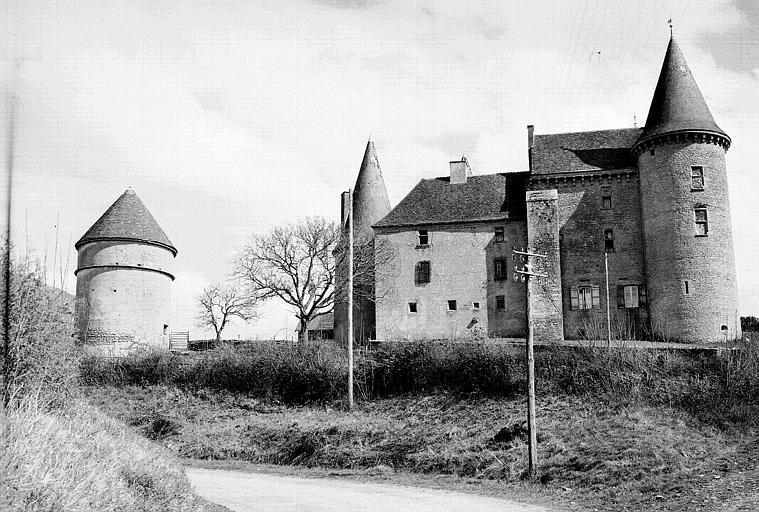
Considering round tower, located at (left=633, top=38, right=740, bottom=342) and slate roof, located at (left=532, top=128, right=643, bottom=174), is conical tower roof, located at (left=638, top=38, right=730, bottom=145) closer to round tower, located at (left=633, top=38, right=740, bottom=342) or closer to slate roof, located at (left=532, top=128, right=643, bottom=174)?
round tower, located at (left=633, top=38, right=740, bottom=342)

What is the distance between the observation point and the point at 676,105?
4325 centimetres

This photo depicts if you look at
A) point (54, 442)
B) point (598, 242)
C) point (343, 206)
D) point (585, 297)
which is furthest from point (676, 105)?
point (54, 442)

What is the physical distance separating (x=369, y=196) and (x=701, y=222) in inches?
851

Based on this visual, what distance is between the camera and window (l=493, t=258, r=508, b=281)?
46625mm

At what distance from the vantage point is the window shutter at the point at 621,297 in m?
44.2

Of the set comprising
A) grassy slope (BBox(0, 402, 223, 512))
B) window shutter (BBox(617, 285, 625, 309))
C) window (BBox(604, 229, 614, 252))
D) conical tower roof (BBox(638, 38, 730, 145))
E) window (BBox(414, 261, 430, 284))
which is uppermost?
conical tower roof (BBox(638, 38, 730, 145))

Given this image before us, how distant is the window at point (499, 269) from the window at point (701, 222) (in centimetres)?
1123

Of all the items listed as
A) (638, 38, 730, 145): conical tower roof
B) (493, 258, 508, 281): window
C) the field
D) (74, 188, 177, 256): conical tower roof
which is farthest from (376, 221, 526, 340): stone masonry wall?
(74, 188, 177, 256): conical tower roof

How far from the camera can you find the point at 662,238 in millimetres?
42406

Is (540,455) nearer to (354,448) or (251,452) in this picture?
(354,448)

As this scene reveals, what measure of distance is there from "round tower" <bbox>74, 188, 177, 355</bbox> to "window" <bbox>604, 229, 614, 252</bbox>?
27525 millimetres

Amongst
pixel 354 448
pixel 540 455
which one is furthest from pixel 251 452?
pixel 540 455

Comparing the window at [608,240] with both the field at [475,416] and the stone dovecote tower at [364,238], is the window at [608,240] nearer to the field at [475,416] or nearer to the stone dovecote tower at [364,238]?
the field at [475,416]

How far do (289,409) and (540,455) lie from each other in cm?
1499
